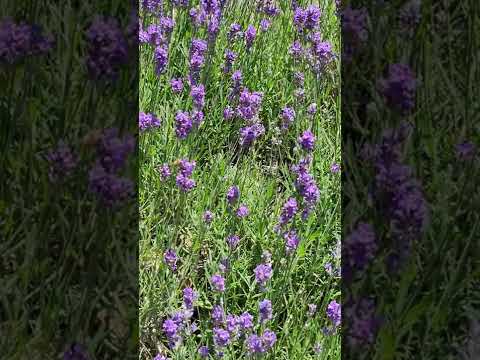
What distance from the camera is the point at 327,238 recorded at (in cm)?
224

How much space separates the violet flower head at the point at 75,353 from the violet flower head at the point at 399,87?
3.01 ft

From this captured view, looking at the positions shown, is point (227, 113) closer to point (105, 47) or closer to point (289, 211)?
point (289, 211)

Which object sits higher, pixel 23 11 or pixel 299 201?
pixel 23 11

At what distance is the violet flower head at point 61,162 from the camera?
5.52 ft

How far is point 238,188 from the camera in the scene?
7.20ft

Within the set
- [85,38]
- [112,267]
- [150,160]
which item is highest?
[85,38]

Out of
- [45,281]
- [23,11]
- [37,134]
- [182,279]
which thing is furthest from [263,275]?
[23,11]

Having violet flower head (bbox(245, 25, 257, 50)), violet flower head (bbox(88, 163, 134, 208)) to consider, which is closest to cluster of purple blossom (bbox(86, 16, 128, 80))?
violet flower head (bbox(88, 163, 134, 208))

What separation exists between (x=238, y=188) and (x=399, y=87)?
2.13ft

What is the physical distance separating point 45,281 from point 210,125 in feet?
3.44

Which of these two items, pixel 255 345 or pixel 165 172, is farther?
pixel 165 172

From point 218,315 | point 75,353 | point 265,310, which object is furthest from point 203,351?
point 75,353

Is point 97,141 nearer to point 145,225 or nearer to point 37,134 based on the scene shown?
point 37,134

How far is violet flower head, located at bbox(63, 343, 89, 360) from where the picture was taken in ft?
5.70
